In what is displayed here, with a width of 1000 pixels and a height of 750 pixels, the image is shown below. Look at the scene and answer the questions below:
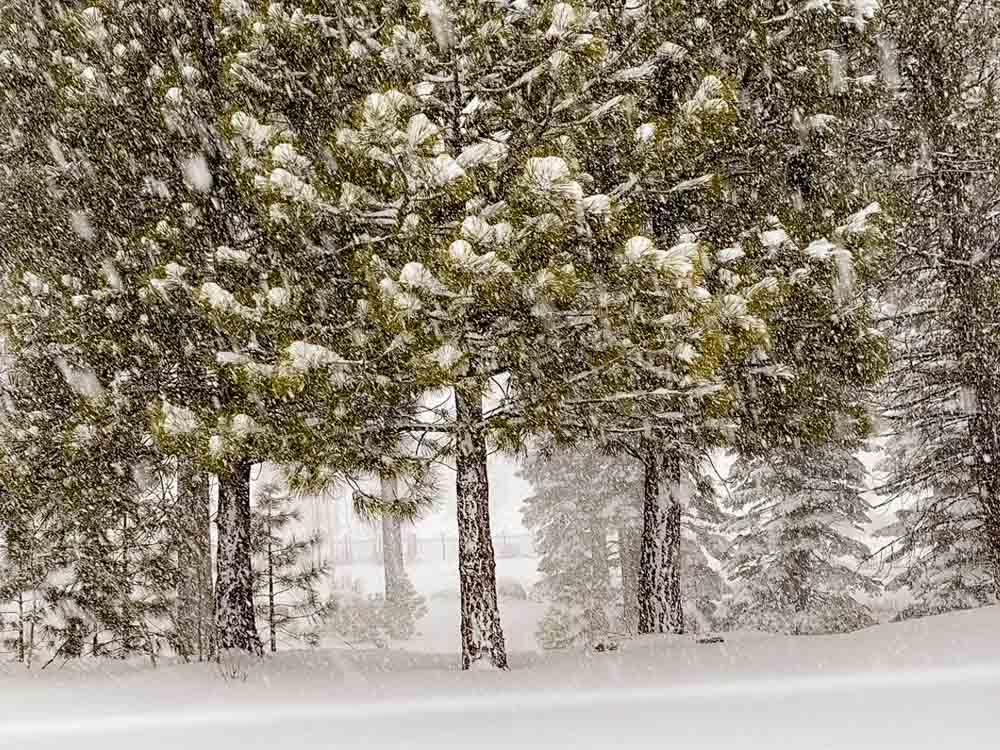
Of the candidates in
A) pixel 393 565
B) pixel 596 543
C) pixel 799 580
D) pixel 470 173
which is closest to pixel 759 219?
pixel 470 173

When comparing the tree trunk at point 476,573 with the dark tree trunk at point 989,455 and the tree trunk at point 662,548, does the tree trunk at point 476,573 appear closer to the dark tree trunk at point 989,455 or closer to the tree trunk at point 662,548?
the tree trunk at point 662,548

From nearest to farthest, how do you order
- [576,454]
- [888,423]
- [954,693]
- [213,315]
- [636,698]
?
[954,693] → [636,698] → [213,315] → [888,423] → [576,454]

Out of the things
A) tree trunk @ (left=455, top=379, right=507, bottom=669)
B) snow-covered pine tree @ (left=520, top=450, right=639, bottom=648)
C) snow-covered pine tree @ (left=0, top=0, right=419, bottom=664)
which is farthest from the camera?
snow-covered pine tree @ (left=520, top=450, right=639, bottom=648)

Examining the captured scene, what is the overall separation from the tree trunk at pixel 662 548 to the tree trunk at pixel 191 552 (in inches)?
221

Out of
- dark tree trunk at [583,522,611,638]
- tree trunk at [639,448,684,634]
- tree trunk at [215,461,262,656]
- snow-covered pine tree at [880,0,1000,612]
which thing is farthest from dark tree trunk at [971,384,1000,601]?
dark tree trunk at [583,522,611,638]

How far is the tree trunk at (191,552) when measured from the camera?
11.0 metres

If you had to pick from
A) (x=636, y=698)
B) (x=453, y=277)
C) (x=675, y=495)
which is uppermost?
(x=453, y=277)

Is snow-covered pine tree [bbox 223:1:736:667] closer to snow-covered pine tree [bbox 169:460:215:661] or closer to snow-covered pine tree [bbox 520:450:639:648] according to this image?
snow-covered pine tree [bbox 169:460:215:661]

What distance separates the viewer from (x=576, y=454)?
20.6 m

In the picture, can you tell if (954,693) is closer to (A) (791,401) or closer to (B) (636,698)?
(B) (636,698)

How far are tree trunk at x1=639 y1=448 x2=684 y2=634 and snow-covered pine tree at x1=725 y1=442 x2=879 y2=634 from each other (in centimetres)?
529

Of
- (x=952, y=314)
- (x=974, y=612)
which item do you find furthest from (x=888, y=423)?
(x=974, y=612)

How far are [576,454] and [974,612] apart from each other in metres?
11.7

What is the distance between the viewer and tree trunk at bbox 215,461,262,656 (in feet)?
33.1
